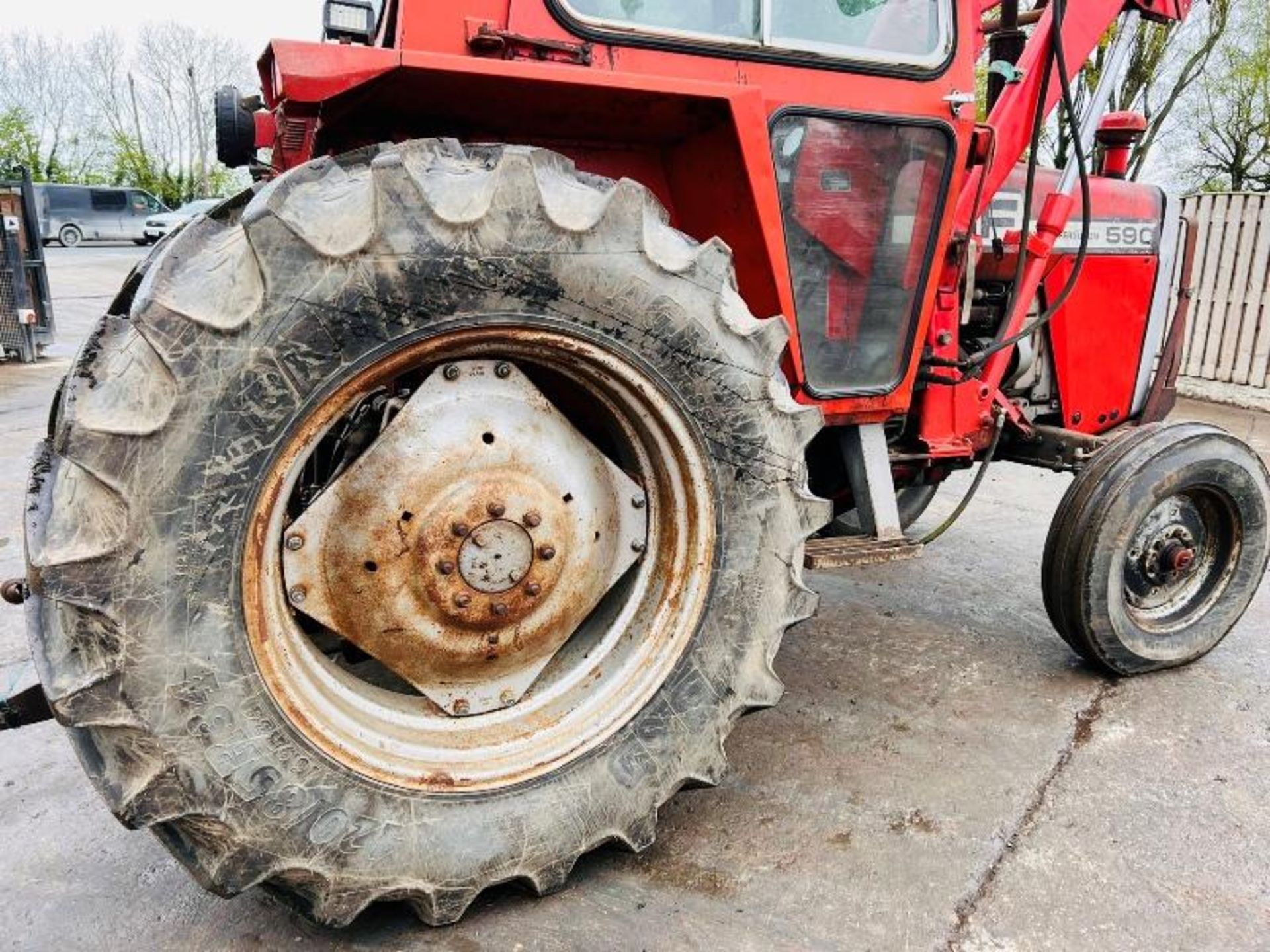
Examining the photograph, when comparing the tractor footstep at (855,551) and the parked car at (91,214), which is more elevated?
the tractor footstep at (855,551)

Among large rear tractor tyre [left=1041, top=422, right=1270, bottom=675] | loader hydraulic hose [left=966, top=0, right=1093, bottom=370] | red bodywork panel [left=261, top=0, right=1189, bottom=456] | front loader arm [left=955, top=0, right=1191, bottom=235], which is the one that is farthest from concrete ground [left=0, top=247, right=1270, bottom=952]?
front loader arm [left=955, top=0, right=1191, bottom=235]

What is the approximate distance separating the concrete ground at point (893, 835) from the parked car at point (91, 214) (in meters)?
30.6

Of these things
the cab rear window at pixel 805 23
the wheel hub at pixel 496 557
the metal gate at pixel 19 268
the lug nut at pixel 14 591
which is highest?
the cab rear window at pixel 805 23

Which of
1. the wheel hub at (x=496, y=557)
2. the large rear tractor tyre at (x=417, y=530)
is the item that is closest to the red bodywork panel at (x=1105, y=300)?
the large rear tractor tyre at (x=417, y=530)

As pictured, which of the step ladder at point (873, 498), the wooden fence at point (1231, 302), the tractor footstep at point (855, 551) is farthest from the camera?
the wooden fence at point (1231, 302)

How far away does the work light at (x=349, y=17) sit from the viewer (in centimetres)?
200

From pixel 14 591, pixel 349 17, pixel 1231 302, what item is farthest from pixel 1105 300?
pixel 1231 302

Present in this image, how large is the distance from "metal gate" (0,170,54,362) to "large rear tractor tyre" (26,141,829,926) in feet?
25.9

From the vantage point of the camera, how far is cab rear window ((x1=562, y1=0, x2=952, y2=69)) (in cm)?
231

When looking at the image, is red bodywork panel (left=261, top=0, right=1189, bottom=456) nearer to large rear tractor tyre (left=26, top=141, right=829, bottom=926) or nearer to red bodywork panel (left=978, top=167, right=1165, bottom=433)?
Answer: large rear tractor tyre (left=26, top=141, right=829, bottom=926)

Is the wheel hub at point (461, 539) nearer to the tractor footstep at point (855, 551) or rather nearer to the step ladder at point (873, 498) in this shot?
the tractor footstep at point (855, 551)

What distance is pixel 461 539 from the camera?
1.98 meters

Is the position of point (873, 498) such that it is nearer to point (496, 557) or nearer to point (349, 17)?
point (496, 557)

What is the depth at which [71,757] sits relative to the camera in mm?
2656
